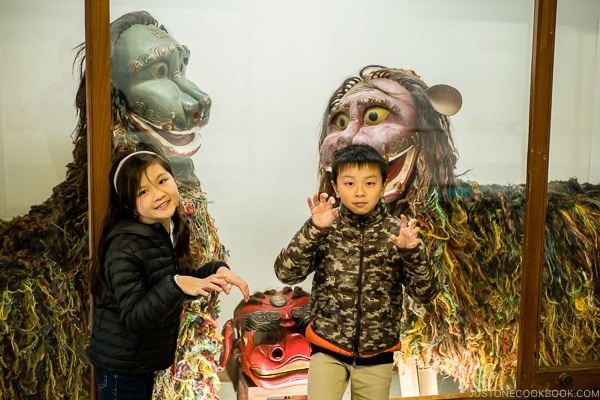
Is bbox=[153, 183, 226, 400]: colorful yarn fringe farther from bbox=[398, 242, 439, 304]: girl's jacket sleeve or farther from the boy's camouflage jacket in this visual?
bbox=[398, 242, 439, 304]: girl's jacket sleeve

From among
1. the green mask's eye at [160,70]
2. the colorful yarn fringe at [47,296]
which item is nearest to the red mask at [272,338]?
the colorful yarn fringe at [47,296]

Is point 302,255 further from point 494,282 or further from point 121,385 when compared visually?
point 494,282

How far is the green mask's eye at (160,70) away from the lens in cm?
193

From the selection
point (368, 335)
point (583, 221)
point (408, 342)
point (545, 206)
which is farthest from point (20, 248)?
point (583, 221)

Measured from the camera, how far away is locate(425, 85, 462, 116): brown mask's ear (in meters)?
2.13

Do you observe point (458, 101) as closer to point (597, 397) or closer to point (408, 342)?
point (408, 342)

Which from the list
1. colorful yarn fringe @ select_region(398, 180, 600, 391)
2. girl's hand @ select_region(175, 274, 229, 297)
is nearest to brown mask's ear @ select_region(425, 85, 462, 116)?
colorful yarn fringe @ select_region(398, 180, 600, 391)

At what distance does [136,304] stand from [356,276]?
0.60 meters

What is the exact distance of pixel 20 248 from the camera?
1896 mm

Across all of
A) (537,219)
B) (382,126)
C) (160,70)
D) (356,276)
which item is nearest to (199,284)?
(356,276)

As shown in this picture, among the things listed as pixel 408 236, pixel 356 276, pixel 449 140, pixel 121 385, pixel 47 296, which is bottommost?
pixel 121 385

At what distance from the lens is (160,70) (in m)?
1.94

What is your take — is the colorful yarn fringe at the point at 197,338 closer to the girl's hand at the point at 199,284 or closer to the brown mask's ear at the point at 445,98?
the girl's hand at the point at 199,284

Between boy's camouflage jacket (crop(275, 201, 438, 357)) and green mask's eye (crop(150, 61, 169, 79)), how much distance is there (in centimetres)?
66
